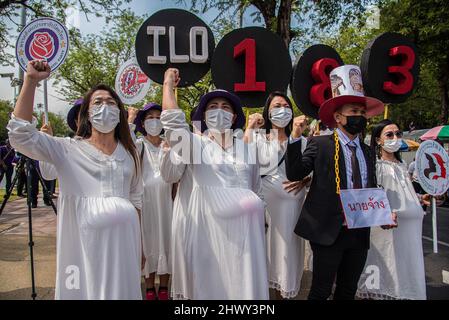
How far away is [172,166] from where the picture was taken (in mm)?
2541

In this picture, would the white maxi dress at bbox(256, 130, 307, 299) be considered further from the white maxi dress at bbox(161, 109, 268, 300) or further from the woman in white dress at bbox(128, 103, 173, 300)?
Answer: the woman in white dress at bbox(128, 103, 173, 300)

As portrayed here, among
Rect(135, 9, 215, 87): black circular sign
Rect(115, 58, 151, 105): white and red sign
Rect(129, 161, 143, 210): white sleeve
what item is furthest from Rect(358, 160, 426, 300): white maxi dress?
Rect(115, 58, 151, 105): white and red sign

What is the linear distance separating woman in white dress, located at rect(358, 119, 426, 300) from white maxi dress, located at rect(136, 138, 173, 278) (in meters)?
1.95

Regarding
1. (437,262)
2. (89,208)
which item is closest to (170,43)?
(89,208)

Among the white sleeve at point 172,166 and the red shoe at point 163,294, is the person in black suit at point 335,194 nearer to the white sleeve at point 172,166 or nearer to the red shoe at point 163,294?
the white sleeve at point 172,166

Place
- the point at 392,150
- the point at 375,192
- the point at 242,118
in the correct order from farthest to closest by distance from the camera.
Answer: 1. the point at 392,150
2. the point at 242,118
3. the point at 375,192

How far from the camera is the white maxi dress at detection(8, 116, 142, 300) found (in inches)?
82.4

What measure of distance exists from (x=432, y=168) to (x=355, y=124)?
61.8 inches

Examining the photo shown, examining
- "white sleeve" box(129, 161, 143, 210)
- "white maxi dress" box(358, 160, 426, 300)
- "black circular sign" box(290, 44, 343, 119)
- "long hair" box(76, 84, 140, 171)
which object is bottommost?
"white maxi dress" box(358, 160, 426, 300)

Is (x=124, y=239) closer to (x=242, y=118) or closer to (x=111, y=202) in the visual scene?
(x=111, y=202)

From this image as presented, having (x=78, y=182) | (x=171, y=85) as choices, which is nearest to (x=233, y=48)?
(x=171, y=85)

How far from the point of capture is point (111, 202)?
2178 mm

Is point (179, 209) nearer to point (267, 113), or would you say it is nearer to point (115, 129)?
point (115, 129)

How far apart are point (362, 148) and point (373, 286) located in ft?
4.89
